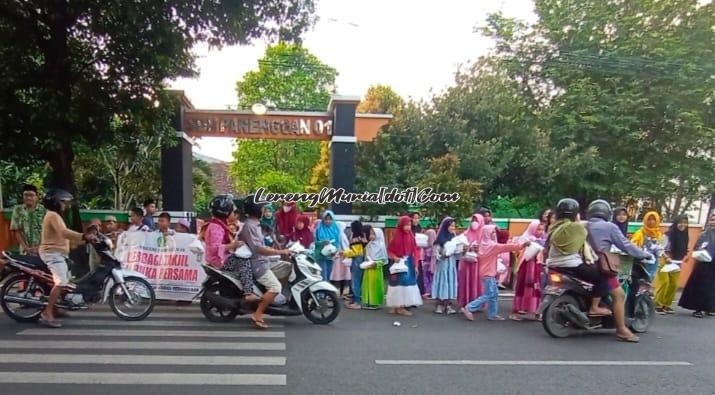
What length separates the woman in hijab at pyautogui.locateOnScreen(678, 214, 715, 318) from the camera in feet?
29.6

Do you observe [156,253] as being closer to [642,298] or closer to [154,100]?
[154,100]

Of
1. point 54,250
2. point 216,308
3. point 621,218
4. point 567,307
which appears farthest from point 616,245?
point 54,250

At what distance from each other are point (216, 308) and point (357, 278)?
2634 mm

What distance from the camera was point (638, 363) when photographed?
5.98m

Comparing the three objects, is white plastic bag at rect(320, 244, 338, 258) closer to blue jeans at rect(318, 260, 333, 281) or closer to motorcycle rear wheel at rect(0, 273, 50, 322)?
blue jeans at rect(318, 260, 333, 281)

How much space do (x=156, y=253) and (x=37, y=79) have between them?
3868mm

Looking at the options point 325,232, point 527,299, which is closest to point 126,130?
point 325,232

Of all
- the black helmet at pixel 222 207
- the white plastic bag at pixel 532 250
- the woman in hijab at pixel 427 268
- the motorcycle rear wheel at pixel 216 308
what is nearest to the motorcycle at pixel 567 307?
the white plastic bag at pixel 532 250

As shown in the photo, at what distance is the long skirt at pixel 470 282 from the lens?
27.9ft

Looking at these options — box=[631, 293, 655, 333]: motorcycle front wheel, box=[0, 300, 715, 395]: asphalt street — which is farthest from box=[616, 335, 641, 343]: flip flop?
box=[631, 293, 655, 333]: motorcycle front wheel

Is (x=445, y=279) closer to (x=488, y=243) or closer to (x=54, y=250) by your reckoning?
(x=488, y=243)

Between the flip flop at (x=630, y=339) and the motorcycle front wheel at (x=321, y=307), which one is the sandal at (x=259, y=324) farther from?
the flip flop at (x=630, y=339)

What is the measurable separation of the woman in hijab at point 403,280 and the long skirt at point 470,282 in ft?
2.42

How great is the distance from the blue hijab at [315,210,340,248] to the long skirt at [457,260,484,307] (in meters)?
2.24
